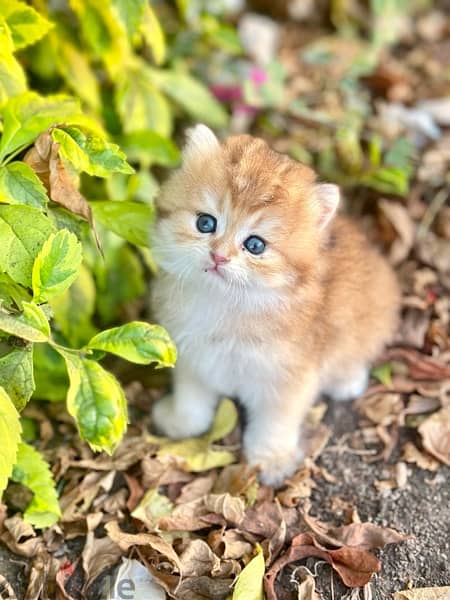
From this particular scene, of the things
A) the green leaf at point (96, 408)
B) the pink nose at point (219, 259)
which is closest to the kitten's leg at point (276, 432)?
the pink nose at point (219, 259)

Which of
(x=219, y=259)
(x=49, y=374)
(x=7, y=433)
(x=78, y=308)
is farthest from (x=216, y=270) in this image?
(x=49, y=374)

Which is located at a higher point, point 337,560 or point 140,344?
point 140,344

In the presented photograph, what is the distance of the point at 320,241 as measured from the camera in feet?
8.71

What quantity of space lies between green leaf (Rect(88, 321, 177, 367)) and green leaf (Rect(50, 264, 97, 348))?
738 millimetres

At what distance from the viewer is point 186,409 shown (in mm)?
3084

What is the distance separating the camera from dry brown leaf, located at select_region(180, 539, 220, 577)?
2637 mm

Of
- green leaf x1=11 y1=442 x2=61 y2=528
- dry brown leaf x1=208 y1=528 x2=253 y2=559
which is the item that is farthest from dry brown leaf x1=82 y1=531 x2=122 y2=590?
dry brown leaf x1=208 y1=528 x2=253 y2=559

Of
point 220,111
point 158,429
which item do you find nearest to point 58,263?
point 158,429

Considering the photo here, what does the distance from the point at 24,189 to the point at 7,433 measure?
699 mm

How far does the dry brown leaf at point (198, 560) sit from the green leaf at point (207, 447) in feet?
1.15

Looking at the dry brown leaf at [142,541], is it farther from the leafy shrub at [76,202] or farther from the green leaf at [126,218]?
the green leaf at [126,218]

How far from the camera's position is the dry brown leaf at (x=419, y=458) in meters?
2.96

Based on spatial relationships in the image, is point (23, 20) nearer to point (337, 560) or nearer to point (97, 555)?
point (97, 555)

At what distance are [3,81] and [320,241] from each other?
113 cm
